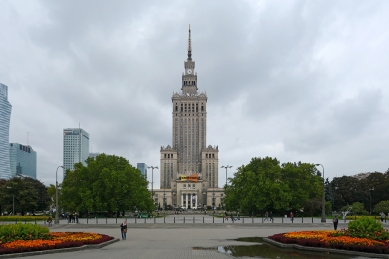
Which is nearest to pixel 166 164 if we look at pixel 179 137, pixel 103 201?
pixel 179 137

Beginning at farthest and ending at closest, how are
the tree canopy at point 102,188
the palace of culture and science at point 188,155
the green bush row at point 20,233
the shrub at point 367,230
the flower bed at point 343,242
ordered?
the palace of culture and science at point 188,155 → the tree canopy at point 102,188 → the green bush row at point 20,233 → the shrub at point 367,230 → the flower bed at point 343,242

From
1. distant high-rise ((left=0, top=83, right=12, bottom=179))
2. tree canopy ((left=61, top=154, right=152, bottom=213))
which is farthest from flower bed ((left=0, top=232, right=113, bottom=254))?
distant high-rise ((left=0, top=83, right=12, bottom=179))

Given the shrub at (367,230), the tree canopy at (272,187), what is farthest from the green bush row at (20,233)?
the tree canopy at (272,187)

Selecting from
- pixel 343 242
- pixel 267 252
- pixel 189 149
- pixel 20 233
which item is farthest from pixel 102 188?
Answer: pixel 189 149

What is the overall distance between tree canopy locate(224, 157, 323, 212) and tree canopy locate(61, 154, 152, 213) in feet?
61.4

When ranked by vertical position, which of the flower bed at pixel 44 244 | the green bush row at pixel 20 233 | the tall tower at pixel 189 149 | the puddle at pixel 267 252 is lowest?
the puddle at pixel 267 252

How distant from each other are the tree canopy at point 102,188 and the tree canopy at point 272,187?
18.7 m

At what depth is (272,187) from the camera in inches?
2724

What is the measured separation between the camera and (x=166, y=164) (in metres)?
187

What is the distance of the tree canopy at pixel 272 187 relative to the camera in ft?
229

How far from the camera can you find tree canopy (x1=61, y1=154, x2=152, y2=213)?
217ft

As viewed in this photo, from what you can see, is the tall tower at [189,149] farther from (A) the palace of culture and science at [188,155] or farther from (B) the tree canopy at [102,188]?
(B) the tree canopy at [102,188]

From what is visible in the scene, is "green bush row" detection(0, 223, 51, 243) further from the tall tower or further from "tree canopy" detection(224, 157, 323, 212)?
the tall tower

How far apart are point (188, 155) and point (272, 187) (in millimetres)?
120548
